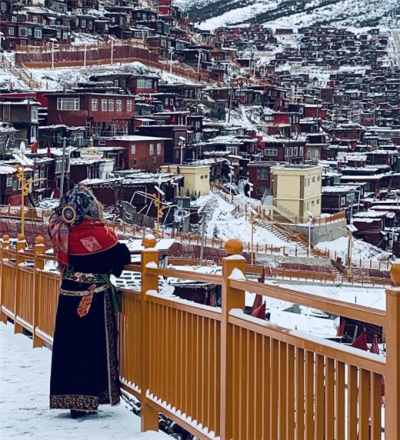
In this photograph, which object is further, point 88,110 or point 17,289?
point 88,110

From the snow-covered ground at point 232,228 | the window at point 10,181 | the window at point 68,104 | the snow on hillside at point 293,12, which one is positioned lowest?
the snow-covered ground at point 232,228

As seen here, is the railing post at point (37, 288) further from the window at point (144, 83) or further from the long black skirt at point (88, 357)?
the window at point (144, 83)

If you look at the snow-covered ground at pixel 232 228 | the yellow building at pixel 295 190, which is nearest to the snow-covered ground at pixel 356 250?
the yellow building at pixel 295 190

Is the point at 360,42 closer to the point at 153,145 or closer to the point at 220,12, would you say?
the point at 220,12

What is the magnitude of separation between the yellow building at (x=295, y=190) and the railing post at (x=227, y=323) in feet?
131

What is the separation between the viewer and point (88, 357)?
17.0 ft

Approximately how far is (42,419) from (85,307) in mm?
693

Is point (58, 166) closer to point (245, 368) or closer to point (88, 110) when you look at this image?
point (88, 110)

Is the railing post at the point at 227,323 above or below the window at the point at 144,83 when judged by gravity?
below

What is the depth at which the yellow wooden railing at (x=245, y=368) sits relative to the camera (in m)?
2.76

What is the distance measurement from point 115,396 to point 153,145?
40867 mm

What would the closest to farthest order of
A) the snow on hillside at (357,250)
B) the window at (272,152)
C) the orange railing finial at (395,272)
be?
1. the orange railing finial at (395,272)
2. the snow on hillside at (357,250)
3. the window at (272,152)

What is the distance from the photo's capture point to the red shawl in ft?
16.9

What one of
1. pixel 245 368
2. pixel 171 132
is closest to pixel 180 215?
pixel 171 132
